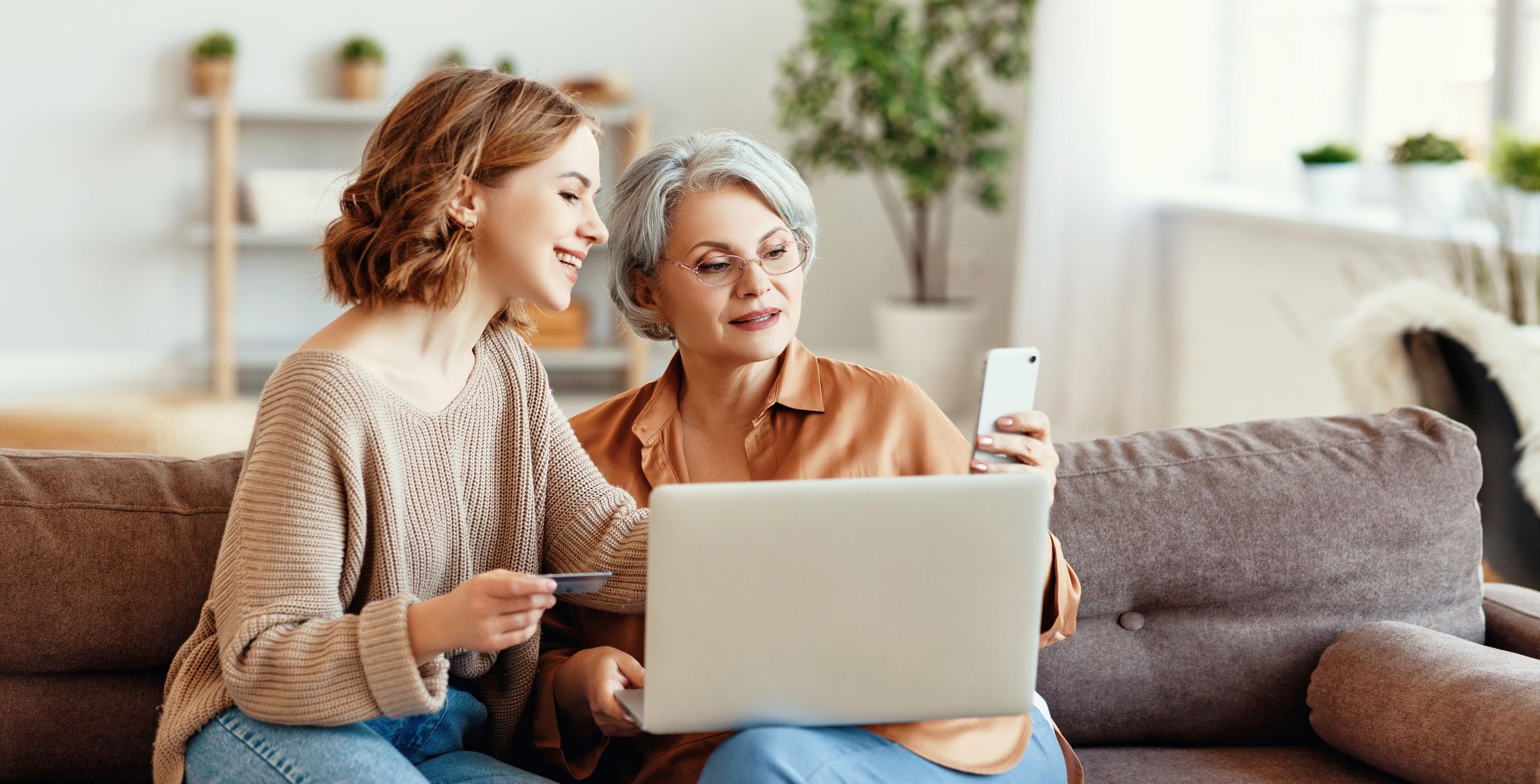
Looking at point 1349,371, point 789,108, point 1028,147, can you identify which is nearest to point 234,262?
point 789,108

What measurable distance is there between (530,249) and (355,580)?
350mm

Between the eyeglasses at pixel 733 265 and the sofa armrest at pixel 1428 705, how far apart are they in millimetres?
783

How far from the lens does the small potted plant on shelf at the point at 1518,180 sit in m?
2.70

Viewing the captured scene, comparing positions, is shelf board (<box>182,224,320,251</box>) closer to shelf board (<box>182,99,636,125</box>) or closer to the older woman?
shelf board (<box>182,99,636,125</box>)

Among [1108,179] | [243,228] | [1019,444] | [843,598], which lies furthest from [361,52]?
[843,598]

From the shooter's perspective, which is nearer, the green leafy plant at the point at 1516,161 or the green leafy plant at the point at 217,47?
the green leafy plant at the point at 1516,161

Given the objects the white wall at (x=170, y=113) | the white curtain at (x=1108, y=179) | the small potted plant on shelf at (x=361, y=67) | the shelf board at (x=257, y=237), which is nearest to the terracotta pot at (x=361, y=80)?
the small potted plant on shelf at (x=361, y=67)

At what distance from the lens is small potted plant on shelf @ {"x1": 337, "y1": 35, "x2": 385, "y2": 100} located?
16.1 ft

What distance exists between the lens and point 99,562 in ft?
5.04

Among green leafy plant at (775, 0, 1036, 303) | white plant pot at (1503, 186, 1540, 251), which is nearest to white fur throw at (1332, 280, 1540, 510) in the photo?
white plant pot at (1503, 186, 1540, 251)

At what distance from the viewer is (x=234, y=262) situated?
514cm

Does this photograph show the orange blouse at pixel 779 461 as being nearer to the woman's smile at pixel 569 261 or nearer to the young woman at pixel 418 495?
the young woman at pixel 418 495

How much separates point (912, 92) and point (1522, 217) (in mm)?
2063

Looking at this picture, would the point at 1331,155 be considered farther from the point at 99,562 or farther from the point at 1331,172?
the point at 99,562
